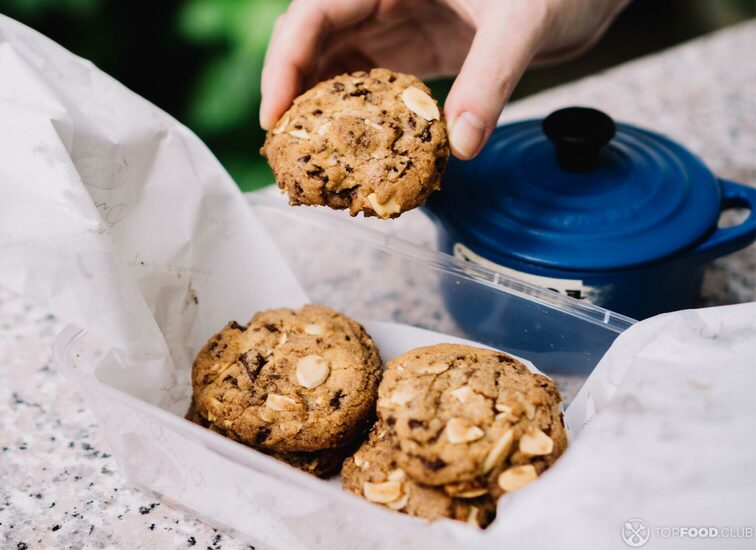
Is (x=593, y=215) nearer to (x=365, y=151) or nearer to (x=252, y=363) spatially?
(x=365, y=151)

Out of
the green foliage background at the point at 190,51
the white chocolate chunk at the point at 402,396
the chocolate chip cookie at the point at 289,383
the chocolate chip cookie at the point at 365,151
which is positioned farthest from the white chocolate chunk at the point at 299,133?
the green foliage background at the point at 190,51

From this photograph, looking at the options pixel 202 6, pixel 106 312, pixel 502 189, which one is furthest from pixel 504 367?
pixel 202 6

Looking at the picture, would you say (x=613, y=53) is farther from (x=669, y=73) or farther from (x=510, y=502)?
(x=510, y=502)

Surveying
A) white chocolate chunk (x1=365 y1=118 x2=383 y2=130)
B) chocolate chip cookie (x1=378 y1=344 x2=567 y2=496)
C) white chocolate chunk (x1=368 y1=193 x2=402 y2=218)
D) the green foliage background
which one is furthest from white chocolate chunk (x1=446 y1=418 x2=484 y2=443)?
the green foliage background

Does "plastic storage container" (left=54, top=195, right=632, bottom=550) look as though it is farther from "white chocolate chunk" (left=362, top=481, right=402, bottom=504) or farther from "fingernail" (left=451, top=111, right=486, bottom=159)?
"fingernail" (left=451, top=111, right=486, bottom=159)

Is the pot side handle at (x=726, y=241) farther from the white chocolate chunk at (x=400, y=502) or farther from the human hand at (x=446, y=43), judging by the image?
the white chocolate chunk at (x=400, y=502)

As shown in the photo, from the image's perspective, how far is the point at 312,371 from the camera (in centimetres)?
86

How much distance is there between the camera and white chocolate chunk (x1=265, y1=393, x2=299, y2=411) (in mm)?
833

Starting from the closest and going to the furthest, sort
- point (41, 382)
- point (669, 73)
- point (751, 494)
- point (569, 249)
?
1. point (751, 494)
2. point (569, 249)
3. point (41, 382)
4. point (669, 73)

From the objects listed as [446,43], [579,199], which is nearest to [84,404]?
[579,199]

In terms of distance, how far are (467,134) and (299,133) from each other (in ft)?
0.67

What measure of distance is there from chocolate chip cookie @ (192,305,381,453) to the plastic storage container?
0.28 feet

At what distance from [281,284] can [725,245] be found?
62cm

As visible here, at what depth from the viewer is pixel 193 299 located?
103cm
